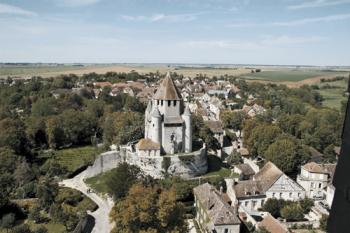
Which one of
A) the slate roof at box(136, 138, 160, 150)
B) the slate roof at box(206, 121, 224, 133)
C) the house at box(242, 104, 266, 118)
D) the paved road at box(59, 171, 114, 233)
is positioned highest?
the slate roof at box(136, 138, 160, 150)

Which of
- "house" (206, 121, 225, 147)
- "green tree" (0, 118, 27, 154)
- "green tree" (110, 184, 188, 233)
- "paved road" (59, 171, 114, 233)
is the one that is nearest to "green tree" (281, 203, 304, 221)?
"green tree" (110, 184, 188, 233)

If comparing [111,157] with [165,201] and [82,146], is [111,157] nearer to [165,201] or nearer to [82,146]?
[82,146]

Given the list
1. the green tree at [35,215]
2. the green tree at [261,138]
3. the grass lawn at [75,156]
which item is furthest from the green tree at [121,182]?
the green tree at [261,138]

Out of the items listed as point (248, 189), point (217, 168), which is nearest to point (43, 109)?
point (217, 168)

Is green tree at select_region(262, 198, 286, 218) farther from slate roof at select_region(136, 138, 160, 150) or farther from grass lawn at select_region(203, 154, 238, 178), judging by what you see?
slate roof at select_region(136, 138, 160, 150)

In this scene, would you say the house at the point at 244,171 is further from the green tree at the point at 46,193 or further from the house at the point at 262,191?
the green tree at the point at 46,193

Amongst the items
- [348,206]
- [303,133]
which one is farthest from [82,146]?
[348,206]
